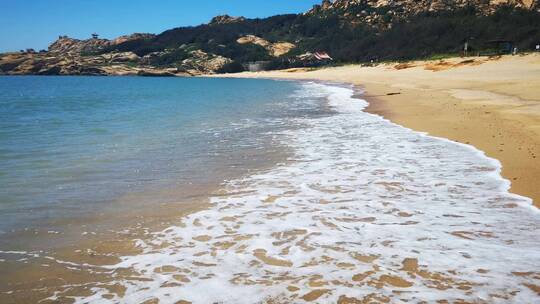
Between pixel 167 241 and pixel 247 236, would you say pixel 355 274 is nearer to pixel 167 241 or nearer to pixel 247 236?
pixel 247 236

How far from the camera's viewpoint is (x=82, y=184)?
22.4 feet

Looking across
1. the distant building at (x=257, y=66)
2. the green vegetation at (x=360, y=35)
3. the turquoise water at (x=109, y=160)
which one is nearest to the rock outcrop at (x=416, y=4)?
the green vegetation at (x=360, y=35)

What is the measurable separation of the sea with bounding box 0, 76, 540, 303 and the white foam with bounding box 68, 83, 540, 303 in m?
0.02

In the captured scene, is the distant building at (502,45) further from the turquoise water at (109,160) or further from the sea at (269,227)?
the sea at (269,227)

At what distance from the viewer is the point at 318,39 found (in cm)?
12156

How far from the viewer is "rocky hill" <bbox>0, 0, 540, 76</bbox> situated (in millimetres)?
64750

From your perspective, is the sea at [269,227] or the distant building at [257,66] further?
the distant building at [257,66]

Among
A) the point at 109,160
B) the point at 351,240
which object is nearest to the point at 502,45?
the point at 109,160

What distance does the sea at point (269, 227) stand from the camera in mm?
3395

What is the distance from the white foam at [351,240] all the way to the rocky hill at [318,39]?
50.1m

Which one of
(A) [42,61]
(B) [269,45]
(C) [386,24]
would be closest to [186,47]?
(B) [269,45]

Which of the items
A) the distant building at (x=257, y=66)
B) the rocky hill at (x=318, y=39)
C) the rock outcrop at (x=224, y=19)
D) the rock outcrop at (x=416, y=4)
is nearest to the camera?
the rocky hill at (x=318, y=39)

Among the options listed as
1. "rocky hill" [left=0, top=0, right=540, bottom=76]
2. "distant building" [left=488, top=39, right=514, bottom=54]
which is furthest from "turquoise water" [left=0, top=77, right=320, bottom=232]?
"rocky hill" [left=0, top=0, right=540, bottom=76]

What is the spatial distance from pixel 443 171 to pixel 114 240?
5.18 m
